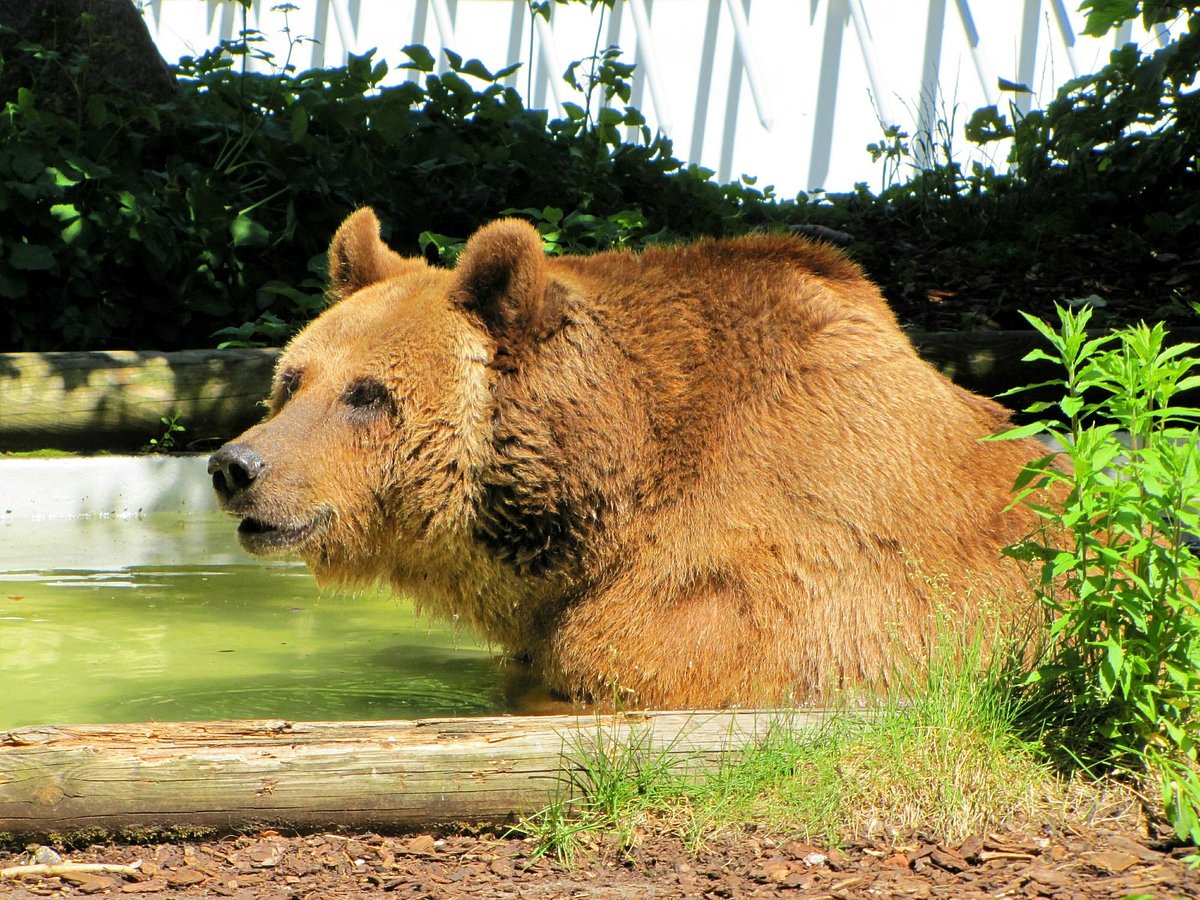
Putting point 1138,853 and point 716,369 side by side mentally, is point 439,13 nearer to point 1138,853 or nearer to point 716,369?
point 716,369

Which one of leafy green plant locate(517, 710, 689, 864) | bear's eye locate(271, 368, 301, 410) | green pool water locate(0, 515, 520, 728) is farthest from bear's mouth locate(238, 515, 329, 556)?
leafy green plant locate(517, 710, 689, 864)

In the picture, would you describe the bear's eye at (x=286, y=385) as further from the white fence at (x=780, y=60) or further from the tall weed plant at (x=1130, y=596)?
the white fence at (x=780, y=60)

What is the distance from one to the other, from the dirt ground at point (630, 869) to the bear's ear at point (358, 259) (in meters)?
2.05

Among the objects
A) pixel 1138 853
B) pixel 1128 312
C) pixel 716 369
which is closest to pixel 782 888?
pixel 1138 853

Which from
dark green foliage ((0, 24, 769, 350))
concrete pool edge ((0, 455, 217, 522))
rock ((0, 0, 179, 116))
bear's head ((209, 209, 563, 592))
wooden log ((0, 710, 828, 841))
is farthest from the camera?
rock ((0, 0, 179, 116))

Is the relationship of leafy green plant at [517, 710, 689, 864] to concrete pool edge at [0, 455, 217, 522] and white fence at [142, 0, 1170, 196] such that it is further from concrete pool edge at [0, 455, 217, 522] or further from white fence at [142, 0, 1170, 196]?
white fence at [142, 0, 1170, 196]

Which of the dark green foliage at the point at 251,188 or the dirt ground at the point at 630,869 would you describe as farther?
the dark green foliage at the point at 251,188

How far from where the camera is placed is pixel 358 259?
172 inches

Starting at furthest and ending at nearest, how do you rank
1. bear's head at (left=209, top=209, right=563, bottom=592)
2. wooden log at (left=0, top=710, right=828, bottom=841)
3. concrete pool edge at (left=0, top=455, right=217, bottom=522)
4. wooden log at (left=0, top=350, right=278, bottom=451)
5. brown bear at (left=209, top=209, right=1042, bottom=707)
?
wooden log at (left=0, top=350, right=278, bottom=451) < concrete pool edge at (left=0, top=455, right=217, bottom=522) < bear's head at (left=209, top=209, right=563, bottom=592) < brown bear at (left=209, top=209, right=1042, bottom=707) < wooden log at (left=0, top=710, right=828, bottom=841)

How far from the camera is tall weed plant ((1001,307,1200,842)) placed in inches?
117

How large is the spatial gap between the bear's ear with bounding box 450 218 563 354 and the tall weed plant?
143 centimetres

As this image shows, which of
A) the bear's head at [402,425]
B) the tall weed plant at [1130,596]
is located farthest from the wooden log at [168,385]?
the tall weed plant at [1130,596]

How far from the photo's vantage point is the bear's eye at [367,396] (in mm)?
3875

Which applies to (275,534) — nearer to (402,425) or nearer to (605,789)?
(402,425)
